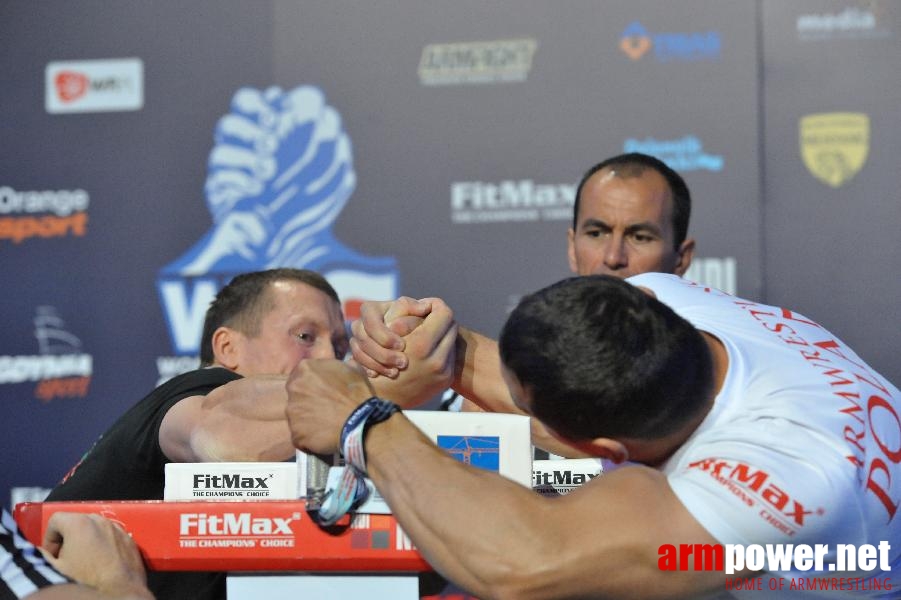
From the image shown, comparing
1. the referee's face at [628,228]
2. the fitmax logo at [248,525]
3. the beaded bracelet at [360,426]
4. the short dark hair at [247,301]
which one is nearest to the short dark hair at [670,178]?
the referee's face at [628,228]

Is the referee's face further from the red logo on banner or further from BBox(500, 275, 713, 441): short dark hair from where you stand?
the red logo on banner

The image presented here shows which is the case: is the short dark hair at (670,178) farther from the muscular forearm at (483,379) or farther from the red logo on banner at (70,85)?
the red logo on banner at (70,85)

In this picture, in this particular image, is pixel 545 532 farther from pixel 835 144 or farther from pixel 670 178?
pixel 835 144

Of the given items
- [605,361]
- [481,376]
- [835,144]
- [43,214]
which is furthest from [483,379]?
[43,214]

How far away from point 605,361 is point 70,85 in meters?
4.02

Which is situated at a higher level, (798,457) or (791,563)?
(798,457)

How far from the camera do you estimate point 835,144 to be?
172 inches

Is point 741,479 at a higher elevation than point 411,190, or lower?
lower

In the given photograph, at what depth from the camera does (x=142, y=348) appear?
4895mm

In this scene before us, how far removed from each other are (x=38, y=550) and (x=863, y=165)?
364 cm

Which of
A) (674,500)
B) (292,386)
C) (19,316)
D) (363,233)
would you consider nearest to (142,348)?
(19,316)

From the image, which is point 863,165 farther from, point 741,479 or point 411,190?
point 741,479

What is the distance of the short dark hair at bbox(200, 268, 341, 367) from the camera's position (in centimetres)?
333

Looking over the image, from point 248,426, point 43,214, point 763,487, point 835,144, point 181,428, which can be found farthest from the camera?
point 43,214
